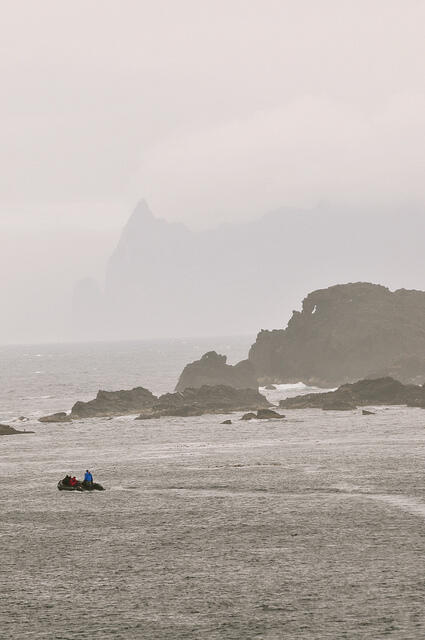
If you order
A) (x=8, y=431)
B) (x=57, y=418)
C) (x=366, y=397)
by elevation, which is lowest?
(x=8, y=431)

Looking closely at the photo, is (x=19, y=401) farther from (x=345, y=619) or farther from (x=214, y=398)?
(x=345, y=619)

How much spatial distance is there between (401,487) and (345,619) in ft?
90.2

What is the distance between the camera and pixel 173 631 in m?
31.8

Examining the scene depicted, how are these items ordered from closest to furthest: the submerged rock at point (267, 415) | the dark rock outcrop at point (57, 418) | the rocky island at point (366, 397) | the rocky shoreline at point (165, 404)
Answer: the submerged rock at point (267, 415), the dark rock outcrop at point (57, 418), the rocky shoreline at point (165, 404), the rocky island at point (366, 397)

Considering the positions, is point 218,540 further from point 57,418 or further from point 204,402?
point 204,402

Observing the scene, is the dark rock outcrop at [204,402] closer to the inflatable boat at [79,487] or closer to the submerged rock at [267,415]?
the submerged rock at [267,415]

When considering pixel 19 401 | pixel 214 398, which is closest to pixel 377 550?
pixel 214 398

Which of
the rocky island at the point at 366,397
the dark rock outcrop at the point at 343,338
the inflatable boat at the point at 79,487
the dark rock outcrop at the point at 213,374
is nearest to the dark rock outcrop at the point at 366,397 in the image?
the rocky island at the point at 366,397

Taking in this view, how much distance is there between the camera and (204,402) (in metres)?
122

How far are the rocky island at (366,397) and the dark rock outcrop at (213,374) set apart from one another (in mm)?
33954

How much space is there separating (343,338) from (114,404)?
212 feet

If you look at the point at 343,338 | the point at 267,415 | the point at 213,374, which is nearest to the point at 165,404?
the point at 267,415

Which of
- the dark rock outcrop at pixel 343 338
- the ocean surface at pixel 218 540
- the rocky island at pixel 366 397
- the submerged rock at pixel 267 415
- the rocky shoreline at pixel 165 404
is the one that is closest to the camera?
the ocean surface at pixel 218 540

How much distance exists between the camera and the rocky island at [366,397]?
11825 centimetres
